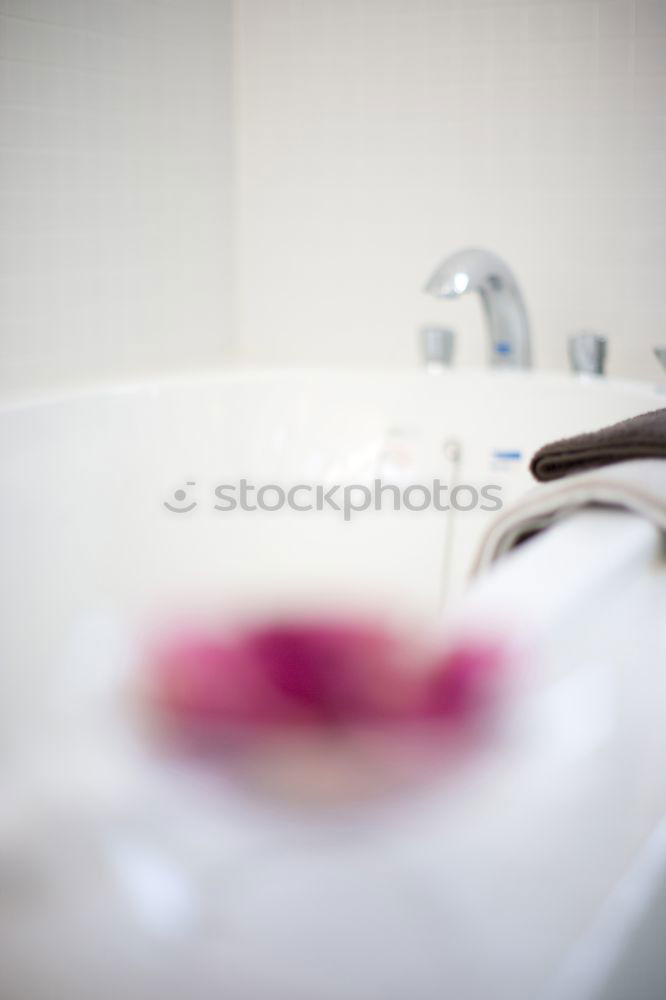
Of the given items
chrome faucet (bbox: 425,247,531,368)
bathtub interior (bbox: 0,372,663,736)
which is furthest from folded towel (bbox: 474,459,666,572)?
chrome faucet (bbox: 425,247,531,368)

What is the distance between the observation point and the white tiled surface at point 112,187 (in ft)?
4.40

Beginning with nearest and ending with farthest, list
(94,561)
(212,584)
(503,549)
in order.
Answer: (503,549) → (94,561) → (212,584)

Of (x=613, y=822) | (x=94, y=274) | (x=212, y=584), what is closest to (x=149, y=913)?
(x=613, y=822)

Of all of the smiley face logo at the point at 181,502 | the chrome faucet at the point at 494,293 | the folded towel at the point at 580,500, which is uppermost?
the chrome faucet at the point at 494,293

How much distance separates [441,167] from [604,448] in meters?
1.06

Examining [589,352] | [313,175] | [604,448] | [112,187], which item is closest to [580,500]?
[604,448]

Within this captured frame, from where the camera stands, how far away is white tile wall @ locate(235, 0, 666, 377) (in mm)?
1506

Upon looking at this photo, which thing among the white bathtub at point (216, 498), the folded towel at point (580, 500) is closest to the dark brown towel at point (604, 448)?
the folded towel at point (580, 500)

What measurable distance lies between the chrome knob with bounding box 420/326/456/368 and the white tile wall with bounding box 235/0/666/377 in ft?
0.65

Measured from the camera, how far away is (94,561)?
1.23 meters

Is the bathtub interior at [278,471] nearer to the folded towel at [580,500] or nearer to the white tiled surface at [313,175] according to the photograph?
the white tiled surface at [313,175]

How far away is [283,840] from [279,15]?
1.68 meters

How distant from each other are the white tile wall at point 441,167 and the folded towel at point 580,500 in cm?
98

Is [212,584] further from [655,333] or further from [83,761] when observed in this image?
[83,761]
